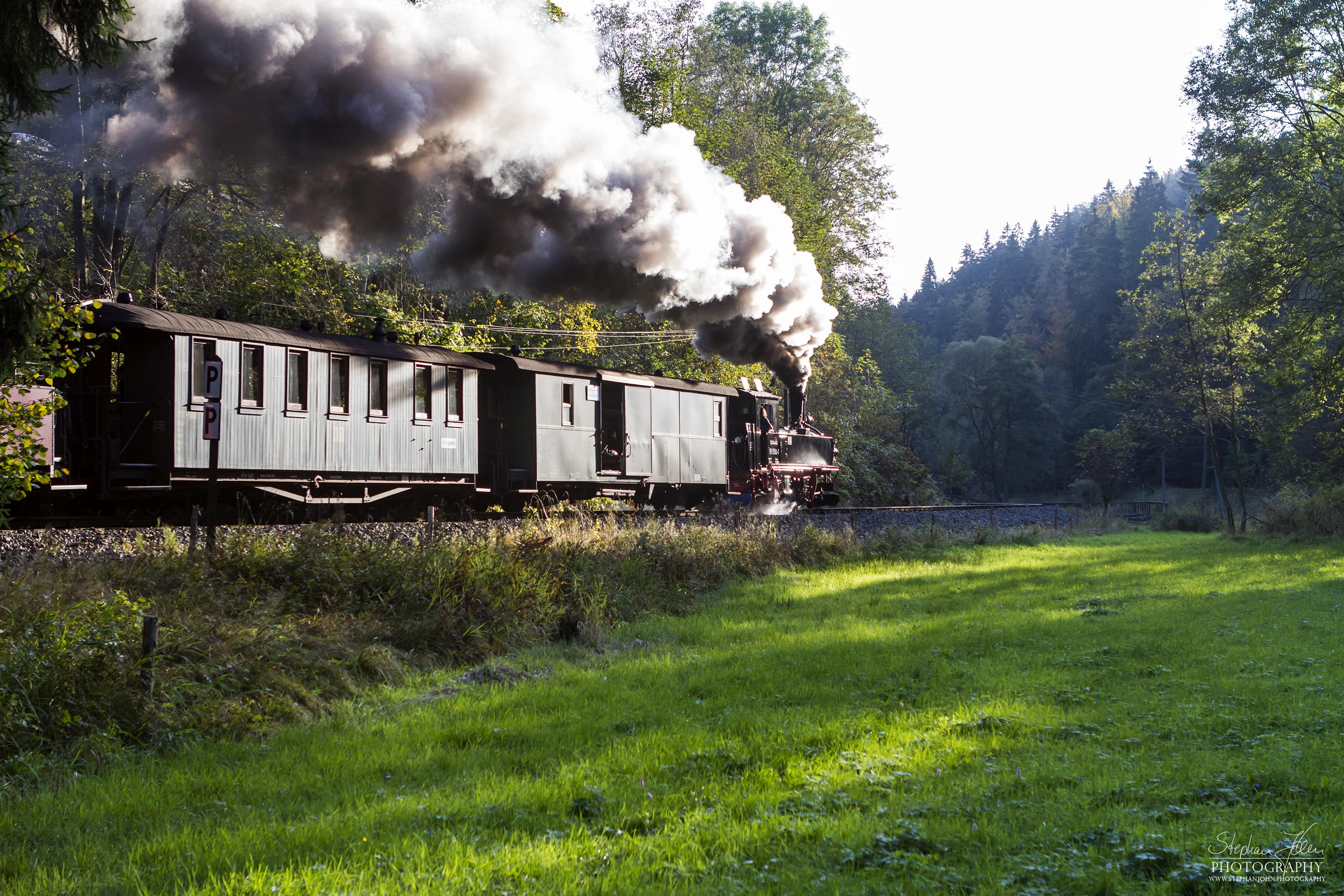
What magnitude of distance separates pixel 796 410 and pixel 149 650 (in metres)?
20.0

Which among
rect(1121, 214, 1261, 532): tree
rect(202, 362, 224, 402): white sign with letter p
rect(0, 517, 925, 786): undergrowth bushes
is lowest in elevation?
rect(0, 517, 925, 786): undergrowth bushes

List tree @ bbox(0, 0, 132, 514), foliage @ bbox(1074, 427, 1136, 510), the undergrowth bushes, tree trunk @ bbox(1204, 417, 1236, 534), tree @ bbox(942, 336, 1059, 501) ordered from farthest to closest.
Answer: tree @ bbox(942, 336, 1059, 501) → foliage @ bbox(1074, 427, 1136, 510) → tree trunk @ bbox(1204, 417, 1236, 534) → the undergrowth bushes → tree @ bbox(0, 0, 132, 514)

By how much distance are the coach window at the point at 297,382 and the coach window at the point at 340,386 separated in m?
0.49

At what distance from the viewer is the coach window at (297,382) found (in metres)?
14.7

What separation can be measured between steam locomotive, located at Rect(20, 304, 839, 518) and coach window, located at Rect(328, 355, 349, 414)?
2cm

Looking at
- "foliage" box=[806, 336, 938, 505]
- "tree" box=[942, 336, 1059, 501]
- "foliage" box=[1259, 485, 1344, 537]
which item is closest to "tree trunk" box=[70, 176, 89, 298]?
"foliage" box=[806, 336, 938, 505]

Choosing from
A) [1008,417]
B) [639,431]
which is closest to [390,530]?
[639,431]

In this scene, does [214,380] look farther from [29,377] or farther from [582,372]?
[582,372]

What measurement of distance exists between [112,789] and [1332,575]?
57.4 ft

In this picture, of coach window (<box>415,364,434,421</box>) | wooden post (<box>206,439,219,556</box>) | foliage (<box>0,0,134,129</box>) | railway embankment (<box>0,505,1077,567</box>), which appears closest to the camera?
foliage (<box>0,0,134,129</box>)

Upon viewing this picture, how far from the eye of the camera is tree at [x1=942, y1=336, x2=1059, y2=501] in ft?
219

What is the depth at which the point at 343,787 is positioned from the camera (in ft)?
16.6

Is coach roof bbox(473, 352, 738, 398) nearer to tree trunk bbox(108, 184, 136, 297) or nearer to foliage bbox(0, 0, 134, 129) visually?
tree trunk bbox(108, 184, 136, 297)

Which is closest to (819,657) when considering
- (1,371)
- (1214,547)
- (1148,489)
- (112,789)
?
(112,789)
